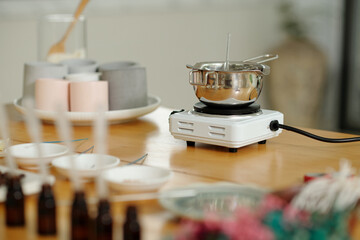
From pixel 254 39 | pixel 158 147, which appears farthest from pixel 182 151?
pixel 254 39

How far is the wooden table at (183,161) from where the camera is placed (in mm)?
976

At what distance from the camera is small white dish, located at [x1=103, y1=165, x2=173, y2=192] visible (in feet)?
3.60

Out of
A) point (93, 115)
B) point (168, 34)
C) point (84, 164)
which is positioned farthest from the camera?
point (168, 34)

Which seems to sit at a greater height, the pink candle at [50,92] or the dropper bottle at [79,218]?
the pink candle at [50,92]

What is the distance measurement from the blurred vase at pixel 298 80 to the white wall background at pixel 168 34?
134 millimetres

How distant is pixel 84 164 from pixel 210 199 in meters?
0.36

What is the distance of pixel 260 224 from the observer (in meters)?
0.78

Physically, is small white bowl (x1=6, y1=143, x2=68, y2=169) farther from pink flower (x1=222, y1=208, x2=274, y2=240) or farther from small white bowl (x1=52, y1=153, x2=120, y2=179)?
pink flower (x1=222, y1=208, x2=274, y2=240)

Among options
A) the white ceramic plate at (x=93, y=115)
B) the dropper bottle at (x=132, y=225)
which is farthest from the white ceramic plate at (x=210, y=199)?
the white ceramic plate at (x=93, y=115)

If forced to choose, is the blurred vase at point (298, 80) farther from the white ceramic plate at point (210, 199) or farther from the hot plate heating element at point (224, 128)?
the white ceramic plate at point (210, 199)

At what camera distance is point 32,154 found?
4.48 ft

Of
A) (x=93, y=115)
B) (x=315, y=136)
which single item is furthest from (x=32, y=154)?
(x=315, y=136)

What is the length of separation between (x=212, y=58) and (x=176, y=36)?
1.01ft

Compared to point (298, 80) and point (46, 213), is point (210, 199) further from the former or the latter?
point (298, 80)
